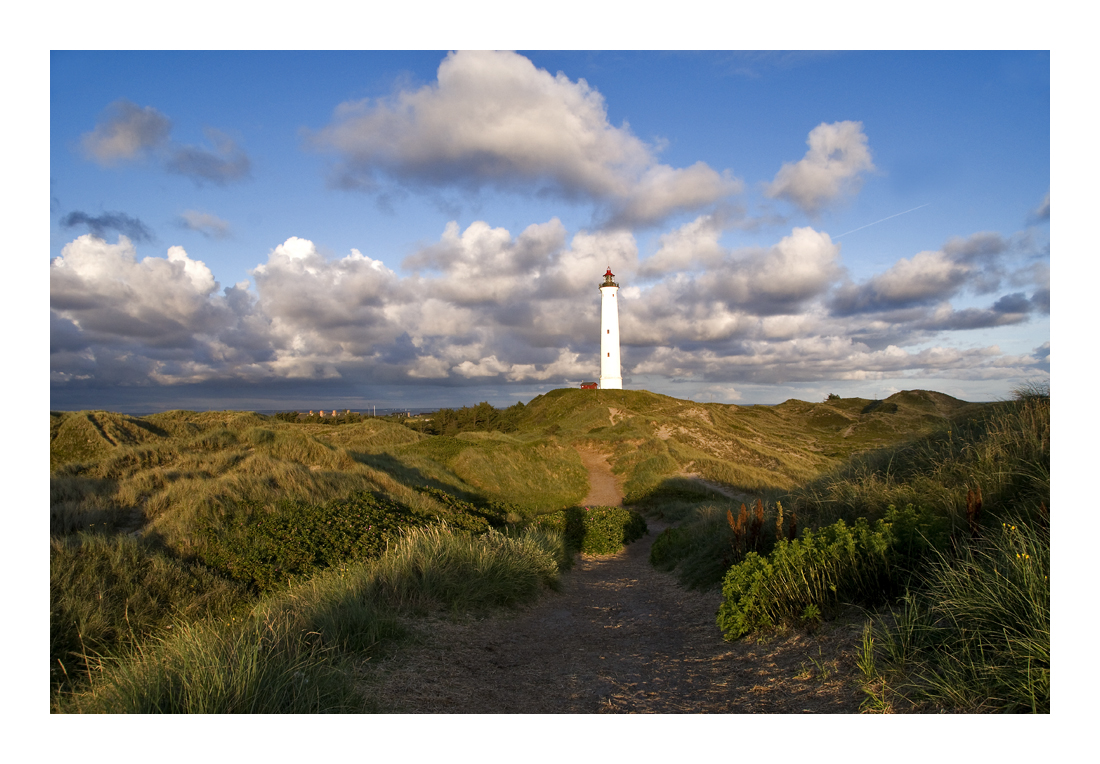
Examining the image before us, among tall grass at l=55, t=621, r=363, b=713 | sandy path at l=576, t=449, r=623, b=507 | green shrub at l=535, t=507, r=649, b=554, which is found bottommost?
sandy path at l=576, t=449, r=623, b=507

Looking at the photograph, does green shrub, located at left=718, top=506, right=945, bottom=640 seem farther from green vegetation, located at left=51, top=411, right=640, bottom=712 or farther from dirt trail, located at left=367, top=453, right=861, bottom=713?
green vegetation, located at left=51, top=411, right=640, bottom=712

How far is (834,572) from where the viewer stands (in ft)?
18.0

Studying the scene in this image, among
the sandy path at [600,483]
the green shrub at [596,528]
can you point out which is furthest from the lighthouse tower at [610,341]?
the green shrub at [596,528]

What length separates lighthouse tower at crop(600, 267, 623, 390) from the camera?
60688 mm

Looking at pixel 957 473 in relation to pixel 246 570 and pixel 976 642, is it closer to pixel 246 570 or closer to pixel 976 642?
pixel 976 642

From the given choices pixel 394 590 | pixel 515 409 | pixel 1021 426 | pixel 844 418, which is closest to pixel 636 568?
pixel 394 590

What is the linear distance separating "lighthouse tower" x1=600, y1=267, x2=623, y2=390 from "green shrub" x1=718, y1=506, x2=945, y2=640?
180 ft

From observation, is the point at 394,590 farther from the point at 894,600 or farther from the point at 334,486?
the point at 334,486

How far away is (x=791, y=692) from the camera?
14.2ft

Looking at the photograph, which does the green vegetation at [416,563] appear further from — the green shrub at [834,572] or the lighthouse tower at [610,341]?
the lighthouse tower at [610,341]

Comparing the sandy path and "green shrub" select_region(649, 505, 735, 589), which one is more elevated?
"green shrub" select_region(649, 505, 735, 589)

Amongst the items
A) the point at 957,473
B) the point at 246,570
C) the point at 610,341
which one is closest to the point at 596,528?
the point at 246,570

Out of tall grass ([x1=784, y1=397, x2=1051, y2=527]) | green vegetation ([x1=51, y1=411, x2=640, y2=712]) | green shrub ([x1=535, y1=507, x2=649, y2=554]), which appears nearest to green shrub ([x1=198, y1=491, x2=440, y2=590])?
green vegetation ([x1=51, y1=411, x2=640, y2=712])

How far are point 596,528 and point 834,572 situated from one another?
1064cm
